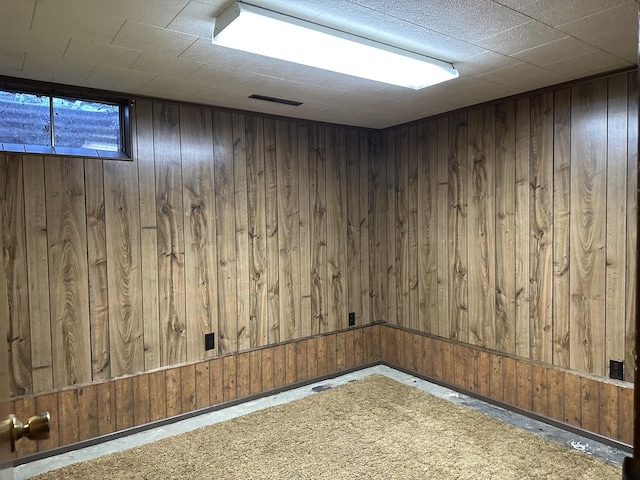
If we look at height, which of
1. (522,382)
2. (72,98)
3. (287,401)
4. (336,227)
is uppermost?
(72,98)

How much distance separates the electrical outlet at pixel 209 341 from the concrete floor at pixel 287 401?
1.64 ft

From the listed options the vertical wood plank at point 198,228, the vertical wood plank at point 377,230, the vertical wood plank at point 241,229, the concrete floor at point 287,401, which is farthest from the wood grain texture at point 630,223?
the vertical wood plank at point 198,228

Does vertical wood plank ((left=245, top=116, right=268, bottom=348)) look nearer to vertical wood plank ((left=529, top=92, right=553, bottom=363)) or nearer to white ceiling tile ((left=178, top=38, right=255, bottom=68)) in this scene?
white ceiling tile ((left=178, top=38, right=255, bottom=68))

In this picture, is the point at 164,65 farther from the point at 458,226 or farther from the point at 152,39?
the point at 458,226

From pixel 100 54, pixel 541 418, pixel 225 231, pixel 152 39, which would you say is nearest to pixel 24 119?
pixel 100 54

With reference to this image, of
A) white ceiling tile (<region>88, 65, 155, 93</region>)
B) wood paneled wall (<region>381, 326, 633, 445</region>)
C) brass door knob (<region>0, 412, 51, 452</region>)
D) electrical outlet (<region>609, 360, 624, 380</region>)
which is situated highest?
white ceiling tile (<region>88, 65, 155, 93</region>)

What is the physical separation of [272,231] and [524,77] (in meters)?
2.19

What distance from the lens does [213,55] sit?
229 centimetres

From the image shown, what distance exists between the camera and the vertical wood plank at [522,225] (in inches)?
123

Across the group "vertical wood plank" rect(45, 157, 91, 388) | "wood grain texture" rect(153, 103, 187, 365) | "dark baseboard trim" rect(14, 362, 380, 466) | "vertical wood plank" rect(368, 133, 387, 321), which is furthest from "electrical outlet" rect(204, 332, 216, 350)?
"vertical wood plank" rect(368, 133, 387, 321)

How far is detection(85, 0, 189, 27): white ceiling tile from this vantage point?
5.71ft

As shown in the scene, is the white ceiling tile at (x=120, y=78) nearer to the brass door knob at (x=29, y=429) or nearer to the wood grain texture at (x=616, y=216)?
the brass door knob at (x=29, y=429)

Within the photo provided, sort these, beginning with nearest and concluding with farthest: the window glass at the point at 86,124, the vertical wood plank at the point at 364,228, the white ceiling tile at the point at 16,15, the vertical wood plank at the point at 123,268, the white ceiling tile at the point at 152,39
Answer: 1. the white ceiling tile at the point at 16,15
2. the white ceiling tile at the point at 152,39
3. the window glass at the point at 86,124
4. the vertical wood plank at the point at 123,268
5. the vertical wood plank at the point at 364,228

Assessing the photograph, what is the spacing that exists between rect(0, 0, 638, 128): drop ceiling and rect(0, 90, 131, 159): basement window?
0.19 metres
